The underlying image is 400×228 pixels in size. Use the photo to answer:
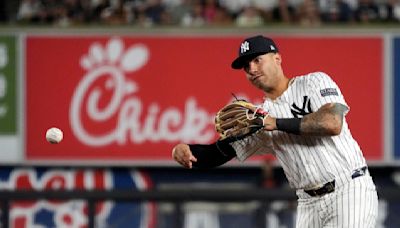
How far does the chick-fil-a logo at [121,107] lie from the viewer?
→ 14648mm

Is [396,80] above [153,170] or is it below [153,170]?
above

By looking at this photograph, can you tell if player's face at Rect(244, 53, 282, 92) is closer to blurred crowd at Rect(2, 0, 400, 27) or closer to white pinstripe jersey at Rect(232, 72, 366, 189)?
white pinstripe jersey at Rect(232, 72, 366, 189)

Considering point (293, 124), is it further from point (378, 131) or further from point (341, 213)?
point (378, 131)

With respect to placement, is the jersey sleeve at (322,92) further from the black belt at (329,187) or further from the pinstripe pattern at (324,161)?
the black belt at (329,187)

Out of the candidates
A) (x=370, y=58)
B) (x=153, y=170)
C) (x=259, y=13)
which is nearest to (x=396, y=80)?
(x=370, y=58)

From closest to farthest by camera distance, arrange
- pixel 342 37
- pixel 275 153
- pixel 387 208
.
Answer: pixel 275 153
pixel 387 208
pixel 342 37

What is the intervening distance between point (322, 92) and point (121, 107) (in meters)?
8.36

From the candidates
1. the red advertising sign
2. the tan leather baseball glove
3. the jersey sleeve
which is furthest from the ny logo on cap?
the red advertising sign

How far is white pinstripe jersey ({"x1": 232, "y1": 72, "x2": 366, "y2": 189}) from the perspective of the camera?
6.60 meters

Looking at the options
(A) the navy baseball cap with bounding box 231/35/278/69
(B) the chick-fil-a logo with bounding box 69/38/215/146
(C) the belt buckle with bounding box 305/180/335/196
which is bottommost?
(B) the chick-fil-a logo with bounding box 69/38/215/146

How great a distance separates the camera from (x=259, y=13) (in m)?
14.7

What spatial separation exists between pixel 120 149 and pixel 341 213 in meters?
8.31

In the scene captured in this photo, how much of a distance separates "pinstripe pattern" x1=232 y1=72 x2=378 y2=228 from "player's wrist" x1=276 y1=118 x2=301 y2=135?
20 cm

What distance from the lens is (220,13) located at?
14.9 m
